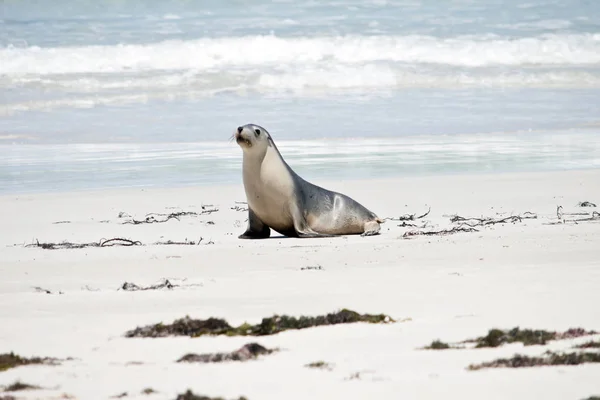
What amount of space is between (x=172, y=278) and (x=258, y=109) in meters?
15.3

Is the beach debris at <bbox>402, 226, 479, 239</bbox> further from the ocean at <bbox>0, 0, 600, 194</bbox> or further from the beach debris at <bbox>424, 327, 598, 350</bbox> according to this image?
the ocean at <bbox>0, 0, 600, 194</bbox>

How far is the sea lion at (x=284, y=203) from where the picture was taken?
10.4 m

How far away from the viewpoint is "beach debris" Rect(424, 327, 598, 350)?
16.4 ft

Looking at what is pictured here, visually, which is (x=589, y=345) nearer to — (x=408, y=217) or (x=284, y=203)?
(x=284, y=203)

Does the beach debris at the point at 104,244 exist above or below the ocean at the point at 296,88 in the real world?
below

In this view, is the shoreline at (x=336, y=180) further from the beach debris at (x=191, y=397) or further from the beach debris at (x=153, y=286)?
the beach debris at (x=191, y=397)

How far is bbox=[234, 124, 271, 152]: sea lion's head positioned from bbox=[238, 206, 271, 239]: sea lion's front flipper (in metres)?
0.60

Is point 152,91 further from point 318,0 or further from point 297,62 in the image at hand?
point 318,0

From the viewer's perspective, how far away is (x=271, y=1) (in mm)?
43406

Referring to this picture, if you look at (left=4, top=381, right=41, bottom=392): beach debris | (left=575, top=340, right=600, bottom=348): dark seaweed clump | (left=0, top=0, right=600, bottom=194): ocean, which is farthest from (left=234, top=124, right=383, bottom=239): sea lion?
(left=4, top=381, right=41, bottom=392): beach debris

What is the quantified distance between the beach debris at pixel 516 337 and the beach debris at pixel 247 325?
2.26 feet

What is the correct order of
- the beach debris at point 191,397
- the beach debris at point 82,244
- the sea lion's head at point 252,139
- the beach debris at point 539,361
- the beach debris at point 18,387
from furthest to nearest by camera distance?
1. the sea lion's head at point 252,139
2. the beach debris at point 82,244
3. the beach debris at point 539,361
4. the beach debris at point 18,387
5. the beach debris at point 191,397

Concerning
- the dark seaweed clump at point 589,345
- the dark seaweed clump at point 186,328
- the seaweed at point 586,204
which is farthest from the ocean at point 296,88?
the dark seaweed clump at point 589,345

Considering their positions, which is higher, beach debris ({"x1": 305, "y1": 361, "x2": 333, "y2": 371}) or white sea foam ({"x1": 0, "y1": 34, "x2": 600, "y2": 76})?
white sea foam ({"x1": 0, "y1": 34, "x2": 600, "y2": 76})
